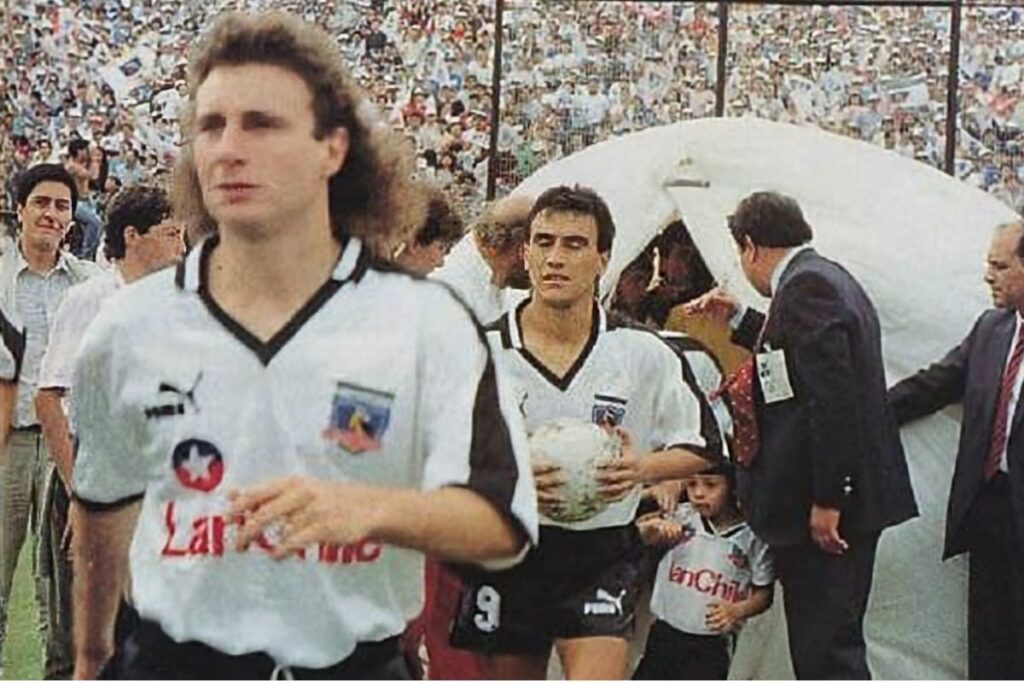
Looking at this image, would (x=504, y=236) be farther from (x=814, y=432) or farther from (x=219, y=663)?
(x=219, y=663)

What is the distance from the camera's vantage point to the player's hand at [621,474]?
2.70m

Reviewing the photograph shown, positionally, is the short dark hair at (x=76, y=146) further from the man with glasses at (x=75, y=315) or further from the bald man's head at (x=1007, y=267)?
the bald man's head at (x=1007, y=267)

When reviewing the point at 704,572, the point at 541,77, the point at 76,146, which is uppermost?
the point at 541,77

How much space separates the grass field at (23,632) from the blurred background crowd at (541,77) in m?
0.55

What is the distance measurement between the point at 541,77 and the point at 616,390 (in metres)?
0.44

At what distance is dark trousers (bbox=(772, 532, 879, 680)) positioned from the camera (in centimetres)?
282

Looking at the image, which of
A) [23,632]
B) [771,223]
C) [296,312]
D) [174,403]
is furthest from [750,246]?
[23,632]

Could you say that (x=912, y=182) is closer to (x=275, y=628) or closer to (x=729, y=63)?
(x=729, y=63)

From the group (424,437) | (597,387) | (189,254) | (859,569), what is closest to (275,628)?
(424,437)

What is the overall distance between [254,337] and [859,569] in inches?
40.3

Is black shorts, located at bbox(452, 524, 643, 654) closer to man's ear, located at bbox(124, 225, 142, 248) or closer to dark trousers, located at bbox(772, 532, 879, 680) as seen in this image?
dark trousers, located at bbox(772, 532, 879, 680)

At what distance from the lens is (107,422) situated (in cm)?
232

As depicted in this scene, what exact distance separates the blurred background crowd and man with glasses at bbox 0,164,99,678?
Result: 31mm

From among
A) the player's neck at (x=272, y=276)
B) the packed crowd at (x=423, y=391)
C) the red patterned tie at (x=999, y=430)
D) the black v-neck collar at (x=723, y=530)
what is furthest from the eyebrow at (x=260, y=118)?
the red patterned tie at (x=999, y=430)
